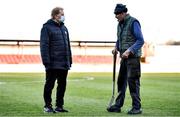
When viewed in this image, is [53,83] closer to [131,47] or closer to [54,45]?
[54,45]

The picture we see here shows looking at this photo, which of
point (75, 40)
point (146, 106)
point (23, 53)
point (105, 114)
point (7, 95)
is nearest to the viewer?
point (105, 114)

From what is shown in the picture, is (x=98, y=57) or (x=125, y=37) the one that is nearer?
(x=125, y=37)

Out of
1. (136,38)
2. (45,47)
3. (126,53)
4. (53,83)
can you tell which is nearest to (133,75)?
(126,53)

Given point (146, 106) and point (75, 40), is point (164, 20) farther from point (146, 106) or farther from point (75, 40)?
point (146, 106)

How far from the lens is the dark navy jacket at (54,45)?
8.75m

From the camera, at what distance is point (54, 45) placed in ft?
29.0

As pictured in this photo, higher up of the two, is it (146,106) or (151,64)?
(146,106)

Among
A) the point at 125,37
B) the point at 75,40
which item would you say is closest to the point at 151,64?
the point at 75,40

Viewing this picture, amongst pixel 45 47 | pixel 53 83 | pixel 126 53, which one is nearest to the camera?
pixel 126 53

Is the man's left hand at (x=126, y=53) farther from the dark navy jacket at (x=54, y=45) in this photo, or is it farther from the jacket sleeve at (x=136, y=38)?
the dark navy jacket at (x=54, y=45)

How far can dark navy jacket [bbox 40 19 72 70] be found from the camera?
8.75 meters

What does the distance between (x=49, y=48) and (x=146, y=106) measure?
215 centimetres

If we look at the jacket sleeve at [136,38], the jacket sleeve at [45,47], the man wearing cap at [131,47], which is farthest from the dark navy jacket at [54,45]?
the jacket sleeve at [136,38]

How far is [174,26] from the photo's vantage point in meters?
42.9
